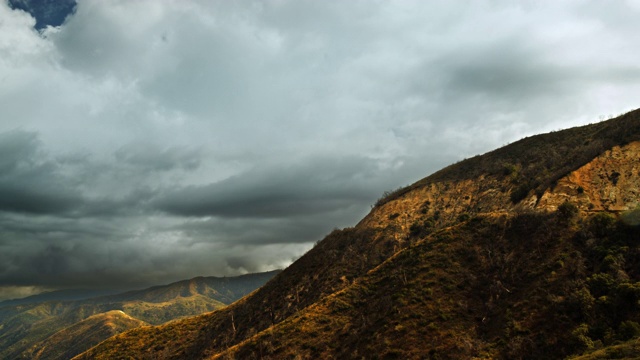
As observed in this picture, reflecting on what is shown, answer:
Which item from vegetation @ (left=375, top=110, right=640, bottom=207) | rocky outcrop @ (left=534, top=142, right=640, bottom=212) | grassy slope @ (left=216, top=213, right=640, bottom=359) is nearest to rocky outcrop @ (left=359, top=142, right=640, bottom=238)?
rocky outcrop @ (left=534, top=142, right=640, bottom=212)

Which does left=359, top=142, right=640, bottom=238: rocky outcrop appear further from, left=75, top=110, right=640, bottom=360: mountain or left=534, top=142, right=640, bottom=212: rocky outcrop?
left=75, top=110, right=640, bottom=360: mountain

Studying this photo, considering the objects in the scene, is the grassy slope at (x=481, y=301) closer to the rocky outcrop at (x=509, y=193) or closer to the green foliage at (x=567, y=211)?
the green foliage at (x=567, y=211)

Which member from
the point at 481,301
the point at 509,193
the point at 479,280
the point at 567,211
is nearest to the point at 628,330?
the point at 481,301

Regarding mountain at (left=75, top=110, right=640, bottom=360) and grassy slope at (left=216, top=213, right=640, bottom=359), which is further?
mountain at (left=75, top=110, right=640, bottom=360)

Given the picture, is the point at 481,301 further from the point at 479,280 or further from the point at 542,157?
the point at 542,157

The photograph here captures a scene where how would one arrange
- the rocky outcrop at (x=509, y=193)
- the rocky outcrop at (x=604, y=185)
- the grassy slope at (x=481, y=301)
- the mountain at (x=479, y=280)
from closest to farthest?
the grassy slope at (x=481, y=301) < the mountain at (x=479, y=280) < the rocky outcrop at (x=604, y=185) < the rocky outcrop at (x=509, y=193)

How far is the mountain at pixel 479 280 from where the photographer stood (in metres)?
34.9

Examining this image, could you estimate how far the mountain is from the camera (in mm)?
34875

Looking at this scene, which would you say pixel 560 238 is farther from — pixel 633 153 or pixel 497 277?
pixel 633 153

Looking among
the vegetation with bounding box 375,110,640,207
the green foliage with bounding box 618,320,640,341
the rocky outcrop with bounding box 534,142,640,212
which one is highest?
the vegetation with bounding box 375,110,640,207

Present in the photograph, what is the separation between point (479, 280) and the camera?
46.8 meters

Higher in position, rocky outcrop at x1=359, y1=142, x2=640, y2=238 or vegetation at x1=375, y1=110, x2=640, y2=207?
vegetation at x1=375, y1=110, x2=640, y2=207

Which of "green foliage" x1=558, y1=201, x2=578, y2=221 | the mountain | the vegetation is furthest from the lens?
the vegetation

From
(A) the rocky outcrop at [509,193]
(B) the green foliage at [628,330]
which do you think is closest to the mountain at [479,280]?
(B) the green foliage at [628,330]
